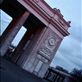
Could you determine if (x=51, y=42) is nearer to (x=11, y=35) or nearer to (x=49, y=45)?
(x=49, y=45)

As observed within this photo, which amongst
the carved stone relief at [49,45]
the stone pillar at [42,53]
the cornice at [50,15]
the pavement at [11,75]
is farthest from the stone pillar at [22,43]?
the pavement at [11,75]

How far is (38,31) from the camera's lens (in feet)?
84.6

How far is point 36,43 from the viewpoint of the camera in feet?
79.2

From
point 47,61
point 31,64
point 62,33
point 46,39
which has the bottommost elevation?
point 31,64

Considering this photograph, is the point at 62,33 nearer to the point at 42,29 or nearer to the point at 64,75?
the point at 42,29

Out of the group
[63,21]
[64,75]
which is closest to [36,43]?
[63,21]

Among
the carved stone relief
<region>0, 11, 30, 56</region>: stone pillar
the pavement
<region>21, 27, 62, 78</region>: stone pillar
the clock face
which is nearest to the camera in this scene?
the pavement

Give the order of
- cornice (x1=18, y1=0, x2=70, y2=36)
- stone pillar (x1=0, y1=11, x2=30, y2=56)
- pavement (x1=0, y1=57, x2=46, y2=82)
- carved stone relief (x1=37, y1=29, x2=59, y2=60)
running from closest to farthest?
1. pavement (x1=0, y1=57, x2=46, y2=82)
2. stone pillar (x1=0, y1=11, x2=30, y2=56)
3. cornice (x1=18, y1=0, x2=70, y2=36)
4. carved stone relief (x1=37, y1=29, x2=59, y2=60)

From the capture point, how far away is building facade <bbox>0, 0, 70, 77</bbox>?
73.5ft

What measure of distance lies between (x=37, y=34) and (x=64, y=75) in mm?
17579

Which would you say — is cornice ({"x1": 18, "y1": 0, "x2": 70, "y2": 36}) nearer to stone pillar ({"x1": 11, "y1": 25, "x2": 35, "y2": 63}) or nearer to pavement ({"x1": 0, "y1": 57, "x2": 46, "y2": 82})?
stone pillar ({"x1": 11, "y1": 25, "x2": 35, "y2": 63})

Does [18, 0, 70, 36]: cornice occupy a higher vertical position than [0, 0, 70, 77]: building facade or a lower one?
higher

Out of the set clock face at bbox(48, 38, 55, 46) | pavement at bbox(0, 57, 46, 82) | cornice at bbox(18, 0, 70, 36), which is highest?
cornice at bbox(18, 0, 70, 36)

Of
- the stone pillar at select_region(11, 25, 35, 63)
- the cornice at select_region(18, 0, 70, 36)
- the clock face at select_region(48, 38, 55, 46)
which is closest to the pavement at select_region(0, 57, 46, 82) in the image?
the cornice at select_region(18, 0, 70, 36)
